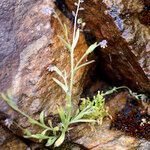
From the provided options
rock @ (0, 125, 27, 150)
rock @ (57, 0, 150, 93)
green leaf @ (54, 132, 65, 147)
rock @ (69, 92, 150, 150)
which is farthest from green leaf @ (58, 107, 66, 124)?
rock @ (57, 0, 150, 93)

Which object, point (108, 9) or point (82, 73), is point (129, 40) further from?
point (82, 73)

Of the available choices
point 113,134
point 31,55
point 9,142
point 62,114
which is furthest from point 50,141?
point 31,55

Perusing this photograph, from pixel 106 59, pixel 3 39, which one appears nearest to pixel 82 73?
pixel 106 59

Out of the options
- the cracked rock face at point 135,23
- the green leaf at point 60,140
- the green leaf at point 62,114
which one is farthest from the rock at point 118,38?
the green leaf at point 60,140

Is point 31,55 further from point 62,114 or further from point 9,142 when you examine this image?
point 9,142

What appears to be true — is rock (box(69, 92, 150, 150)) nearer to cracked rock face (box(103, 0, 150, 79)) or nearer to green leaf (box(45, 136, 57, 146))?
green leaf (box(45, 136, 57, 146))

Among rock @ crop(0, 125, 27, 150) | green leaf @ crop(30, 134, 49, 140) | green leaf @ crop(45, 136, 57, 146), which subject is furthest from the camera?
rock @ crop(0, 125, 27, 150)

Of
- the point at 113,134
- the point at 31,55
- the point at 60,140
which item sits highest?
the point at 31,55

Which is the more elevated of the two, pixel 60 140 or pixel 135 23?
pixel 135 23
